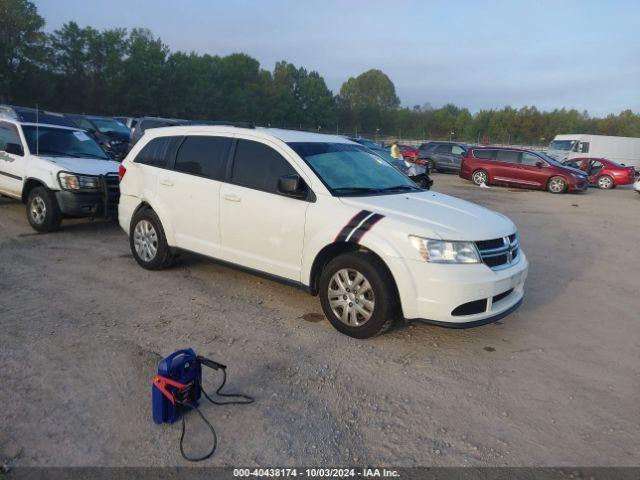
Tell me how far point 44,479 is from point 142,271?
12.4 ft

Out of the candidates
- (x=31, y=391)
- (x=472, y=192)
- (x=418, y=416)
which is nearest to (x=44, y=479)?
(x=31, y=391)

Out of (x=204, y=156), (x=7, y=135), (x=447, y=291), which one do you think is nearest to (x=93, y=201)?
(x=7, y=135)

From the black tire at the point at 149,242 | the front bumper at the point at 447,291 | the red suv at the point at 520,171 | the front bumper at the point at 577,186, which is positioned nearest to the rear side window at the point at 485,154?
the red suv at the point at 520,171

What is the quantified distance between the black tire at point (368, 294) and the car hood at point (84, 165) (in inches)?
194

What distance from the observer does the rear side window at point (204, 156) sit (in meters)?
5.52

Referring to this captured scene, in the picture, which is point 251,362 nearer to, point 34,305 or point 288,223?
point 288,223

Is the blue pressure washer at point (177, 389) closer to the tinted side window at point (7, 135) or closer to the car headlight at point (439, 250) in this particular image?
the car headlight at point (439, 250)

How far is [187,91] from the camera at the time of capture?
60.2 metres

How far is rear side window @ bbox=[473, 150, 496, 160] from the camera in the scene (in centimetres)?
2055

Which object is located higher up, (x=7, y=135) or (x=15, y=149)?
(x=7, y=135)

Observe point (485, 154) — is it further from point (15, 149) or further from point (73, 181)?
point (15, 149)

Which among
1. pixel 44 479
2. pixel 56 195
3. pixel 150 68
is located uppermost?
pixel 150 68

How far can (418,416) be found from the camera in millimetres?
3451

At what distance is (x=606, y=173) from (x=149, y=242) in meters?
23.0
